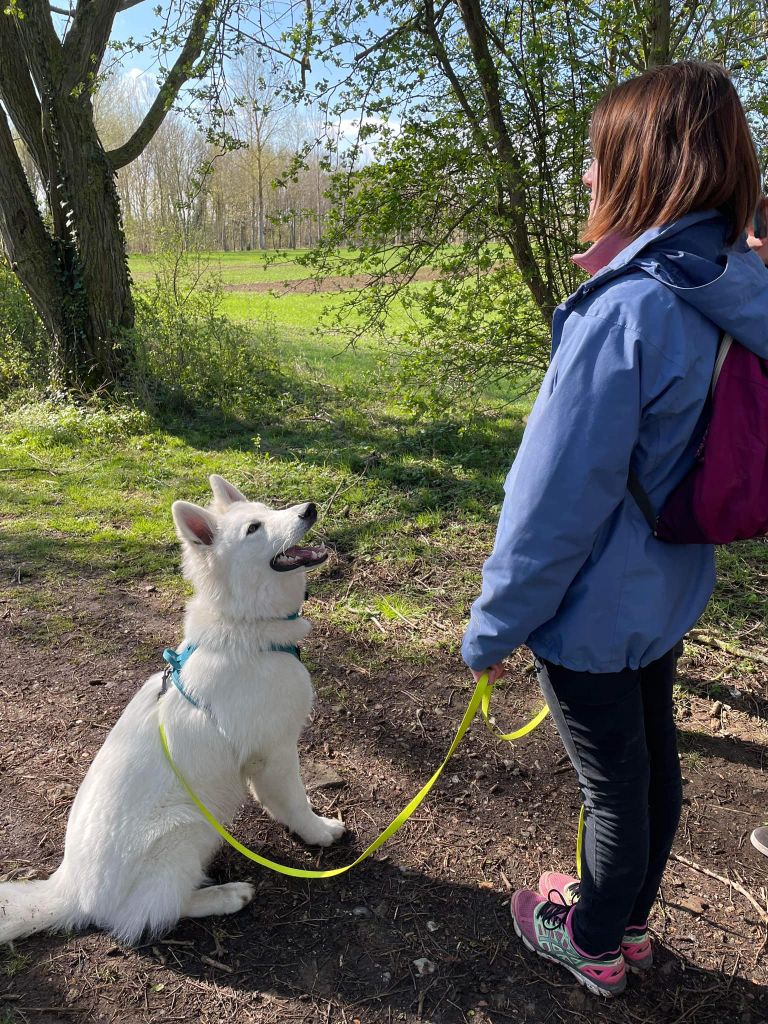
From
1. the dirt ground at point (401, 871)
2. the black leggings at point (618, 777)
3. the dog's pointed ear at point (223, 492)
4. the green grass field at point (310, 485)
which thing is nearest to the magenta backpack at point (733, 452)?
the black leggings at point (618, 777)

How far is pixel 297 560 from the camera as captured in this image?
2.62 m

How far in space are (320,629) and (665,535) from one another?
306cm

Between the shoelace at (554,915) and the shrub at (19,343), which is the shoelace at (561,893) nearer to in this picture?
the shoelace at (554,915)

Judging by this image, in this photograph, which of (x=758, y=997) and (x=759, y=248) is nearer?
(x=759, y=248)

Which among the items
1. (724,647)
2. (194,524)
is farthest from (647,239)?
(724,647)

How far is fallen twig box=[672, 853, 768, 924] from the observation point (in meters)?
2.49

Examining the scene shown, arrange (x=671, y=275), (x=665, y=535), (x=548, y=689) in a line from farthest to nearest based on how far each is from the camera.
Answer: (x=548, y=689), (x=665, y=535), (x=671, y=275)

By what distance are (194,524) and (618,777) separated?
67.5 inches

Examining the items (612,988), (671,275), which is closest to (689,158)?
(671,275)

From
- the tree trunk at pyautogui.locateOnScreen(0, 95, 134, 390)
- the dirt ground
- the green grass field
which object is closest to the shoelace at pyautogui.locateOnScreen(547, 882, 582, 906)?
the dirt ground

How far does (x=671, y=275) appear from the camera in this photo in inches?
58.6

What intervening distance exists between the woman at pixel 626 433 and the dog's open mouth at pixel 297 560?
97cm

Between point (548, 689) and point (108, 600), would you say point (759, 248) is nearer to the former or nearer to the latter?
point (548, 689)

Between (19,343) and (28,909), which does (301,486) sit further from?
(19,343)
